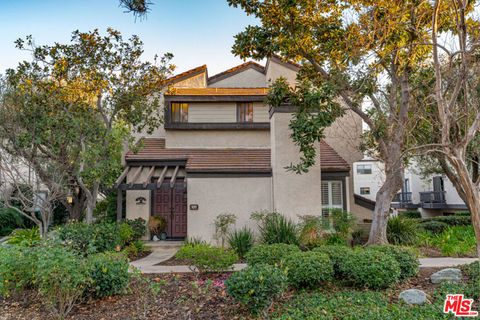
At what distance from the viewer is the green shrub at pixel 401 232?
560 inches

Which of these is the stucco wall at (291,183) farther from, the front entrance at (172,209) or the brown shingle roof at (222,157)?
the front entrance at (172,209)

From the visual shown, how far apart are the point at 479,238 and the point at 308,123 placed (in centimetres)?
747

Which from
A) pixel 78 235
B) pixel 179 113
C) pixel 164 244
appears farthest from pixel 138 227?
pixel 179 113

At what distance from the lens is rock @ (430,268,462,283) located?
346 inches

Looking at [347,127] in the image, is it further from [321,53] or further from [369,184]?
[369,184]

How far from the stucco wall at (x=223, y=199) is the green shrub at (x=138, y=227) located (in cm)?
281

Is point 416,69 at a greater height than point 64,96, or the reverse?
point 416,69

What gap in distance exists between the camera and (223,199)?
15.9 metres

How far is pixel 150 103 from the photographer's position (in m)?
15.5

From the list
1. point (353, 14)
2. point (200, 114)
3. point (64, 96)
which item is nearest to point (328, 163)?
point (353, 14)

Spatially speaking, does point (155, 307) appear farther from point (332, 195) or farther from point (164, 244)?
point (332, 195)

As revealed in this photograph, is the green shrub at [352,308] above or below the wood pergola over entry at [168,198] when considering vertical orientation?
below

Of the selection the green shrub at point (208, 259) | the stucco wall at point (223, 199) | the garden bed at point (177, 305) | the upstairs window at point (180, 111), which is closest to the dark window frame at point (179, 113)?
the upstairs window at point (180, 111)

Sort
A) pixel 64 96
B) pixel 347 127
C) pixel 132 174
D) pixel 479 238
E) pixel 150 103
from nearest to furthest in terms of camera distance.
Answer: pixel 479 238 → pixel 64 96 → pixel 150 103 → pixel 132 174 → pixel 347 127
